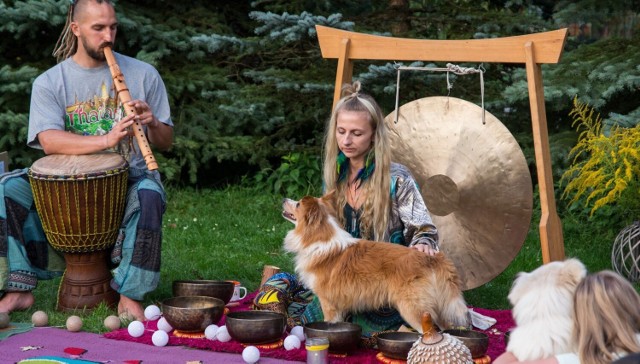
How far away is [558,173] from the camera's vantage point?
766cm

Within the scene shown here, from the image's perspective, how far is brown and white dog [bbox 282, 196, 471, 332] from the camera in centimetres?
430

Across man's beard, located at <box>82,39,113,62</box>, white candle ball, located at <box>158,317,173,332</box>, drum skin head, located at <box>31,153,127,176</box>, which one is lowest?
white candle ball, located at <box>158,317,173,332</box>

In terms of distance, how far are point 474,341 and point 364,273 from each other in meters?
0.59

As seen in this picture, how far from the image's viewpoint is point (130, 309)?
510cm

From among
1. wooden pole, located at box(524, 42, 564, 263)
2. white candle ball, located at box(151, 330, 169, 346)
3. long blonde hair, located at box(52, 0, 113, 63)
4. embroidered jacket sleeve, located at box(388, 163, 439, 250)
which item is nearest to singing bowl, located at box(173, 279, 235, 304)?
white candle ball, located at box(151, 330, 169, 346)

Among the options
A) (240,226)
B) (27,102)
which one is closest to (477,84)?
(240,226)

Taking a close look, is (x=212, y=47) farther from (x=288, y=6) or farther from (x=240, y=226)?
(x=240, y=226)

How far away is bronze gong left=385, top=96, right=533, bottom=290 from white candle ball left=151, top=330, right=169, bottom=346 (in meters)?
1.90

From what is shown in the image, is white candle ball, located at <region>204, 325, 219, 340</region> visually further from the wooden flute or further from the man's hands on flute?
the man's hands on flute

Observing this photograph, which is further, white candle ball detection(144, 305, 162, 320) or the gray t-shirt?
the gray t-shirt

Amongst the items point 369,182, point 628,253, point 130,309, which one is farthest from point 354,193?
point 628,253

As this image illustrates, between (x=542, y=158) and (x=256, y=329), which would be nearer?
(x=256, y=329)

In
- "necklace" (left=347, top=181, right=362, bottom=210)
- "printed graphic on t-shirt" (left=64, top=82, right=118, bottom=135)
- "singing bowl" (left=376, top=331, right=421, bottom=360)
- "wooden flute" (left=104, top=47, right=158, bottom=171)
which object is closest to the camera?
"singing bowl" (left=376, top=331, right=421, bottom=360)

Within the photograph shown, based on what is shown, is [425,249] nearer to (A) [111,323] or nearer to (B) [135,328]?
(B) [135,328]
